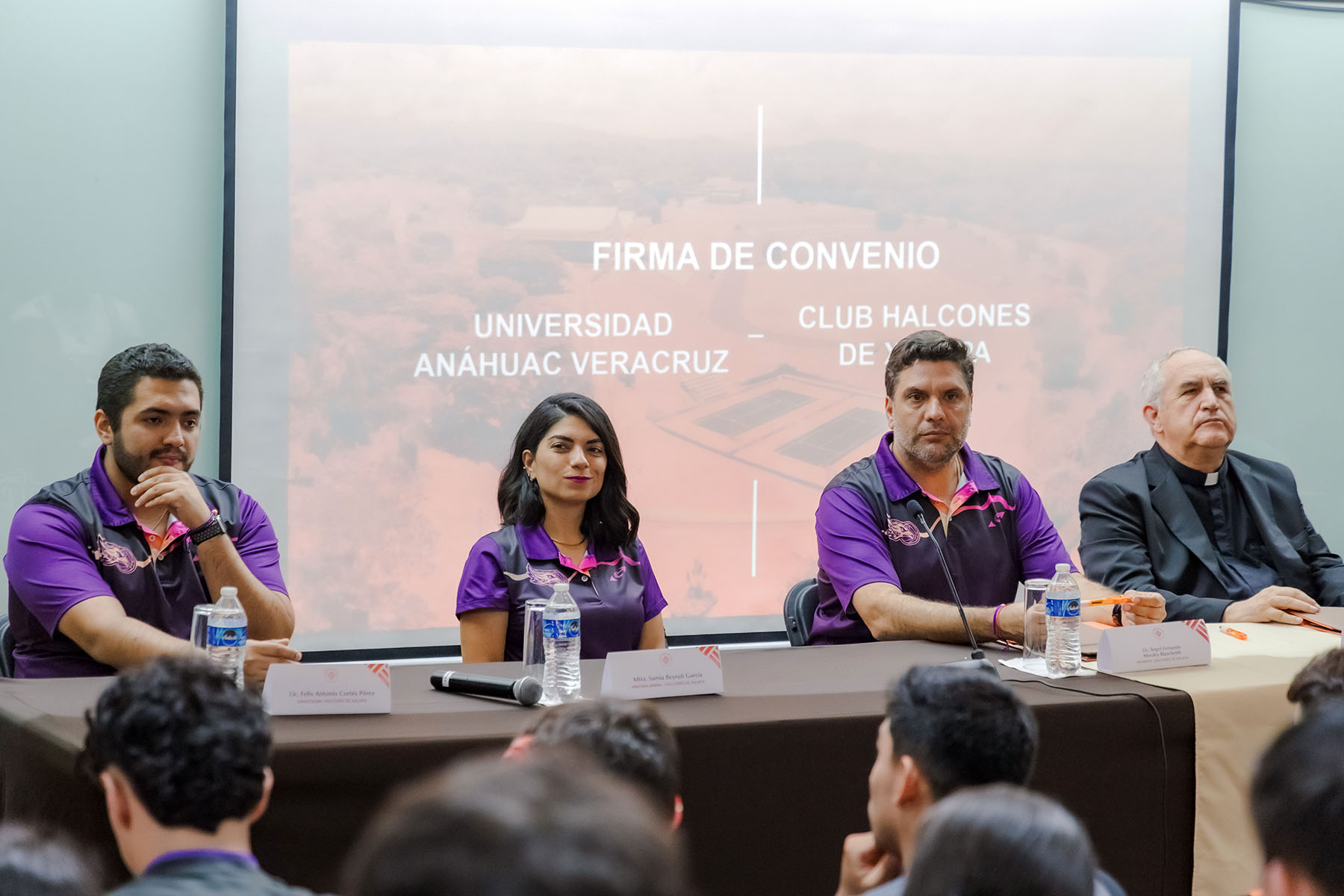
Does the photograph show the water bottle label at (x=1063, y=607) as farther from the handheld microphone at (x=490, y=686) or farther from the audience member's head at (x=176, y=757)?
the audience member's head at (x=176, y=757)

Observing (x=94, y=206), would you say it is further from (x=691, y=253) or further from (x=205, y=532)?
(x=691, y=253)

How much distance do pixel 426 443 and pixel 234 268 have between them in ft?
2.59

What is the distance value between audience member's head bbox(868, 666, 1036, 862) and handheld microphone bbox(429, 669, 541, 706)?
0.71m

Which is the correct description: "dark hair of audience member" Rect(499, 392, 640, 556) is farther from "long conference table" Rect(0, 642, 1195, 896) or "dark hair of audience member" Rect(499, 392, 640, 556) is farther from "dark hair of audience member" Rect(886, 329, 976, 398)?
"dark hair of audience member" Rect(886, 329, 976, 398)

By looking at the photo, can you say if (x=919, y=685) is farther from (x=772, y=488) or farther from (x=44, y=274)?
(x=44, y=274)

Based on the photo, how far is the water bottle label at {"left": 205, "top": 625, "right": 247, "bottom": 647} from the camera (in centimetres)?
203

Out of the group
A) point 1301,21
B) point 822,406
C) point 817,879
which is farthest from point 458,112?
point 1301,21

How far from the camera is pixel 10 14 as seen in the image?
11.0 feet

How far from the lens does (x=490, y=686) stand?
2.04 meters

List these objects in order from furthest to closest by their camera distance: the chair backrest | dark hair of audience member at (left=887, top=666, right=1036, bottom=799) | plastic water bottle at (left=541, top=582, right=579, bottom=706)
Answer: the chair backrest
plastic water bottle at (left=541, top=582, right=579, bottom=706)
dark hair of audience member at (left=887, top=666, right=1036, bottom=799)

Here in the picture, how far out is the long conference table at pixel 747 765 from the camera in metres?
1.73

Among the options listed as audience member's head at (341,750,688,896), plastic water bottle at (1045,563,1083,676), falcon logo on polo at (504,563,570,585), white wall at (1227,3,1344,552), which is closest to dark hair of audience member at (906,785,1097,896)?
audience member's head at (341,750,688,896)

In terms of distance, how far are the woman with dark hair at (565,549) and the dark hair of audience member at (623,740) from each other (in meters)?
1.38

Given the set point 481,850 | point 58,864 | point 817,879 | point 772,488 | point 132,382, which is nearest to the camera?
point 481,850
